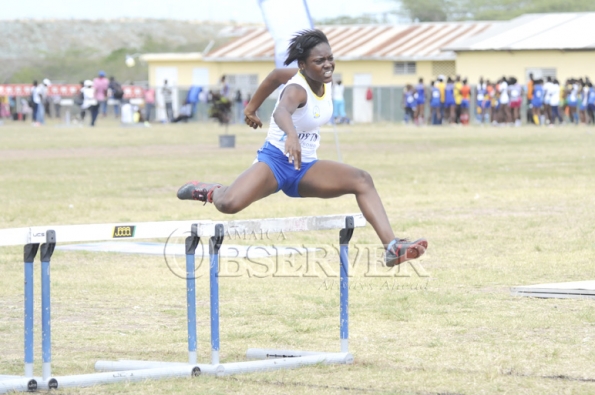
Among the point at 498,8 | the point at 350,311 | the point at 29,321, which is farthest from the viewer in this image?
the point at 498,8

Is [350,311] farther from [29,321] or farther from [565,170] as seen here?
[565,170]

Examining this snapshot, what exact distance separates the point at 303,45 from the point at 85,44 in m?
99.6

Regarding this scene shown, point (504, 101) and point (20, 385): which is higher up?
point (504, 101)

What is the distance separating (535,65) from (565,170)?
26.9 metres

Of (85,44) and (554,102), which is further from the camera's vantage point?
(85,44)

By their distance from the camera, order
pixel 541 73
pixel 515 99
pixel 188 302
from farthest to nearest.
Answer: pixel 541 73
pixel 515 99
pixel 188 302

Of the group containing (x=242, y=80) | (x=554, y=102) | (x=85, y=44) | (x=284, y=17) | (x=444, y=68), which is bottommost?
(x=554, y=102)

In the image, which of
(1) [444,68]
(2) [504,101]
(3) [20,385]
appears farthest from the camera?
(1) [444,68]

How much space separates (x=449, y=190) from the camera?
1784 cm

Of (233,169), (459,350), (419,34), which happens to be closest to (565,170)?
(233,169)

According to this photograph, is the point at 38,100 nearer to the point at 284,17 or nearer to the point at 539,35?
the point at 539,35

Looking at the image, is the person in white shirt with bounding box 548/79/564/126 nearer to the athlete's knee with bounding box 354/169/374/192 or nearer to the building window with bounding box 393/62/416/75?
the building window with bounding box 393/62/416/75

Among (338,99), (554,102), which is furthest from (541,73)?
(338,99)

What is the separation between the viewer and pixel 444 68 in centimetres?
5209
